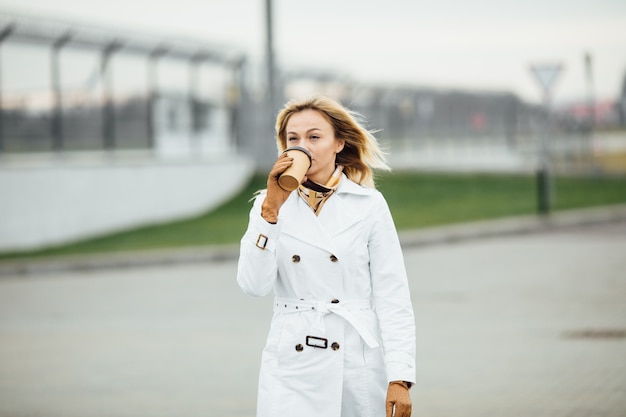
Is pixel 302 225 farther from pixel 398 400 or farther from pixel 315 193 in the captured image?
pixel 398 400

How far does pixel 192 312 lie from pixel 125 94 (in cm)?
1301

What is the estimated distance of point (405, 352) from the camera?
372 cm

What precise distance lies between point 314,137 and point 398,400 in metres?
0.91

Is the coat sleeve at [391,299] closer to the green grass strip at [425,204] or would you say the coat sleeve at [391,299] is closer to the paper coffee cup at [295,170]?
the paper coffee cup at [295,170]

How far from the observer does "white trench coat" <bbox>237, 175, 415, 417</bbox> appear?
370cm

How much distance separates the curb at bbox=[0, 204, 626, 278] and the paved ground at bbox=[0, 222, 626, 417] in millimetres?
266

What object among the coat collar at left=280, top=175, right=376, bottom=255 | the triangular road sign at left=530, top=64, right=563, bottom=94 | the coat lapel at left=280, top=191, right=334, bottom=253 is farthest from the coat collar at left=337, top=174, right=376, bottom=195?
the triangular road sign at left=530, top=64, right=563, bottom=94

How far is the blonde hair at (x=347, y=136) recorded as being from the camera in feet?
12.8

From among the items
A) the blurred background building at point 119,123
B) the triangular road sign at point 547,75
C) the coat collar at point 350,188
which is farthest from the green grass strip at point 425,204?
the coat collar at point 350,188

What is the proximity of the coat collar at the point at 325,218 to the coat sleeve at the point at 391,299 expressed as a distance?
8cm

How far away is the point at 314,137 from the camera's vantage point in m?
3.86

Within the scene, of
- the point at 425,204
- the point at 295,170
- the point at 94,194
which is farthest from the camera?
the point at 425,204

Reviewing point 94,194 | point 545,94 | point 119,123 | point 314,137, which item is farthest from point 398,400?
point 119,123

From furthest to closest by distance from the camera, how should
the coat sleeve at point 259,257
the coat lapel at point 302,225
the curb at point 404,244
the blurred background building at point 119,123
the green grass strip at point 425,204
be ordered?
the blurred background building at point 119,123
the green grass strip at point 425,204
the curb at point 404,244
the coat lapel at point 302,225
the coat sleeve at point 259,257
